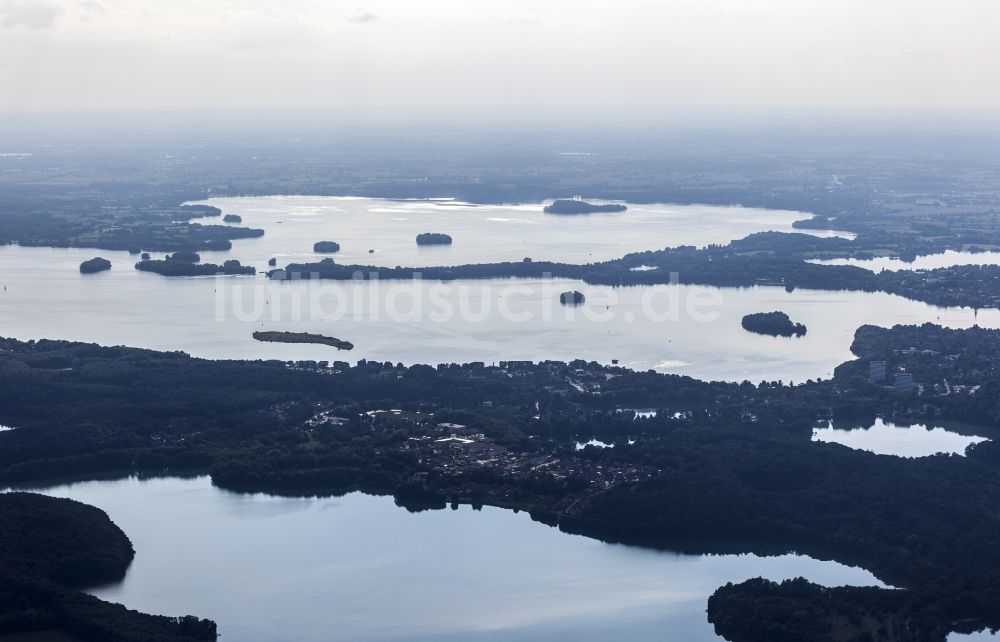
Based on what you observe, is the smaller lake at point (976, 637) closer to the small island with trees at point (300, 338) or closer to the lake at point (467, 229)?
the small island with trees at point (300, 338)

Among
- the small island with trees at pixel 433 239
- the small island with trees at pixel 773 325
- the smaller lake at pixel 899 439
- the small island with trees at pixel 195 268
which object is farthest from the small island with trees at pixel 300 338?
the small island with trees at pixel 433 239

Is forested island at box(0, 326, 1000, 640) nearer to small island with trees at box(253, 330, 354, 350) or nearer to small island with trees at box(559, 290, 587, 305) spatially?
small island with trees at box(253, 330, 354, 350)

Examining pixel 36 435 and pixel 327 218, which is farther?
pixel 327 218

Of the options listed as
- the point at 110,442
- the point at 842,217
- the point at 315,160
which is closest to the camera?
the point at 110,442

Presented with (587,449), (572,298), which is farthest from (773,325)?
(587,449)

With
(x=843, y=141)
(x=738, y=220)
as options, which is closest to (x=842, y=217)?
(x=738, y=220)

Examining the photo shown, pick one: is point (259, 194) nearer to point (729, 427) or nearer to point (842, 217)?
point (842, 217)
